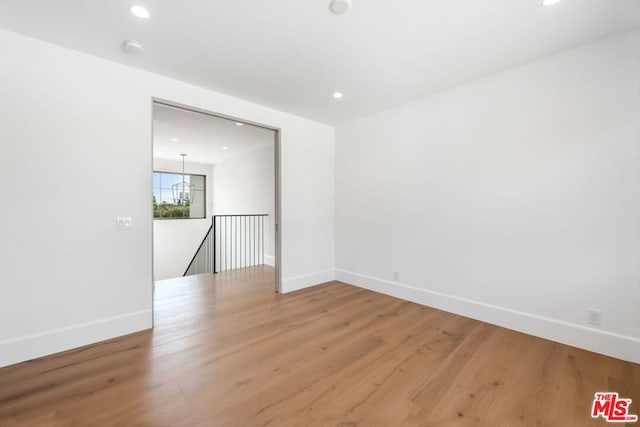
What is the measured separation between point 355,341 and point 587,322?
210 cm

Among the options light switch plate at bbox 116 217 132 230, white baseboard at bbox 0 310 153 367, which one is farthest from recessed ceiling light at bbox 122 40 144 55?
white baseboard at bbox 0 310 153 367

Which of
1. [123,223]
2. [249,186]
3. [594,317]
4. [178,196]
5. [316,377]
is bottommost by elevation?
[316,377]

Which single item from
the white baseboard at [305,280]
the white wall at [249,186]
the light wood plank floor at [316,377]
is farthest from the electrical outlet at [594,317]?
the white wall at [249,186]

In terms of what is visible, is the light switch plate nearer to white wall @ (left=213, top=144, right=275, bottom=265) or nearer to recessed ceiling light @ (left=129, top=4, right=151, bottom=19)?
recessed ceiling light @ (left=129, top=4, right=151, bottom=19)

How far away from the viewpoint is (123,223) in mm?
2693

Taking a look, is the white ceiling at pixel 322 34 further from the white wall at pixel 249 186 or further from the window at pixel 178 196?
the window at pixel 178 196

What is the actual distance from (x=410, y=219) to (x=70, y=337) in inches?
154

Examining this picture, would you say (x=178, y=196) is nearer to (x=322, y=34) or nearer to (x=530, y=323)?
(x=322, y=34)

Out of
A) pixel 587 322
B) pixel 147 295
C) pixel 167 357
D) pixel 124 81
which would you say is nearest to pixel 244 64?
pixel 124 81

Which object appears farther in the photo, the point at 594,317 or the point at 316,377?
the point at 594,317

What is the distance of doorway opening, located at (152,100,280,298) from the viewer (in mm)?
5246

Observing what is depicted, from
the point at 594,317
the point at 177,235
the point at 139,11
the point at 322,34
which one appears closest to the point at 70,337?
the point at 139,11

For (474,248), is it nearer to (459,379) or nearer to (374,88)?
(459,379)

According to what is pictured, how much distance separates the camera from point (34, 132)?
2.27 metres
